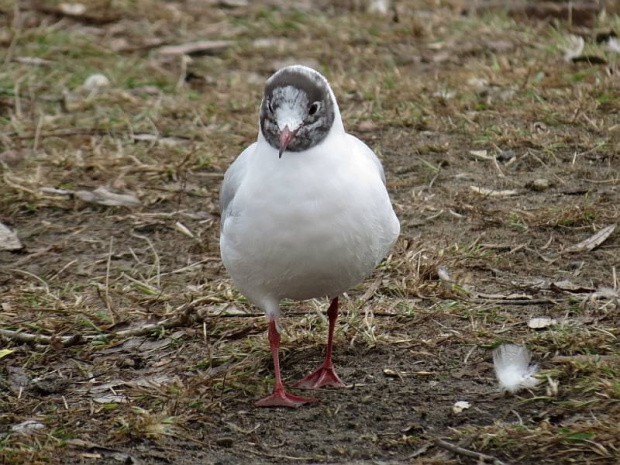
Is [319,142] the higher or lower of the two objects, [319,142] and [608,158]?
the higher

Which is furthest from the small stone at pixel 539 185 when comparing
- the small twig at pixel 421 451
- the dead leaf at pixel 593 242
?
the small twig at pixel 421 451

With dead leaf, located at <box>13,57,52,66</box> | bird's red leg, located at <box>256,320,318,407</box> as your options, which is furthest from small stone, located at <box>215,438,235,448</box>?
dead leaf, located at <box>13,57,52,66</box>

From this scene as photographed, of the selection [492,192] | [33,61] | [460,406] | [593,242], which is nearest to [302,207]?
[460,406]

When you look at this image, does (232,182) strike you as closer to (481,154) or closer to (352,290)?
(352,290)

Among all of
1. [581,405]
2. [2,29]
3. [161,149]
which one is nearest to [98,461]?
[581,405]

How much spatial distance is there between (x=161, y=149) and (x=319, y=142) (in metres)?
3.03

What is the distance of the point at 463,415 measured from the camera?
3959 mm

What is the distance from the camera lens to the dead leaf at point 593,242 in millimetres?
5348

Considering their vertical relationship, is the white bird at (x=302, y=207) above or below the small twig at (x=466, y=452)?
above

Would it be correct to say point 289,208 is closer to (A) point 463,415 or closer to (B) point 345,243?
(B) point 345,243

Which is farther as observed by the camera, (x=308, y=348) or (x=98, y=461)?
(x=308, y=348)

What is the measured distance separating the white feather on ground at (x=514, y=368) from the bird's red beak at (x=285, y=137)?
1.14m

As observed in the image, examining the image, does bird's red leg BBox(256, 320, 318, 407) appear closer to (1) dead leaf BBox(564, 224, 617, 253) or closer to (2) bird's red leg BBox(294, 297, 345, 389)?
(2) bird's red leg BBox(294, 297, 345, 389)

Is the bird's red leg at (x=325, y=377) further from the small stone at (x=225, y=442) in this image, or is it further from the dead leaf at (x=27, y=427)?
the dead leaf at (x=27, y=427)
